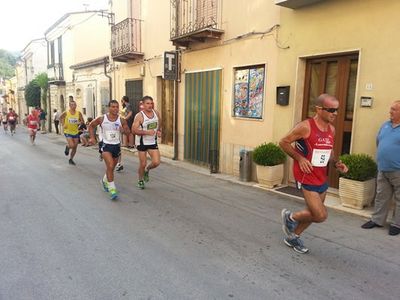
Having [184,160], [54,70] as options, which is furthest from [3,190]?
[54,70]

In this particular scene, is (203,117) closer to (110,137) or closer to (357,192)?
(110,137)

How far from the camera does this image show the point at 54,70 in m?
26.1

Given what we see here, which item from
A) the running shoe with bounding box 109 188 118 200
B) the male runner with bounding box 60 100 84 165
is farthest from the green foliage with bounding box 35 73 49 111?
the running shoe with bounding box 109 188 118 200

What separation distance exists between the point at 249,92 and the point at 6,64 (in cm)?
9042

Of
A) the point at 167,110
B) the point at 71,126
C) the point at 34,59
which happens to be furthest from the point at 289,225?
the point at 34,59

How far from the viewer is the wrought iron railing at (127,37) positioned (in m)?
13.4

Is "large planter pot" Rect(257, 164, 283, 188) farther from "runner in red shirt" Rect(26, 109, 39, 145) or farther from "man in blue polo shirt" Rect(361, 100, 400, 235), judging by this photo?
"runner in red shirt" Rect(26, 109, 39, 145)

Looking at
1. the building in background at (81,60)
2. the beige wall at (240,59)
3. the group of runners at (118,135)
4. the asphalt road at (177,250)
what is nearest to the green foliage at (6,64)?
the building in background at (81,60)

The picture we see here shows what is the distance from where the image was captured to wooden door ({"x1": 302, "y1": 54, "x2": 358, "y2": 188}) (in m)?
6.42

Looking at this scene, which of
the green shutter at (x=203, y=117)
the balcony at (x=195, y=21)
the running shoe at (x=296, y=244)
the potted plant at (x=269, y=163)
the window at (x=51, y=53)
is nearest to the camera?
the running shoe at (x=296, y=244)

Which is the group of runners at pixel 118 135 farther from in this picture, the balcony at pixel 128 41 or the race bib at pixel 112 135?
the balcony at pixel 128 41

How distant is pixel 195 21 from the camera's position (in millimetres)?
9891

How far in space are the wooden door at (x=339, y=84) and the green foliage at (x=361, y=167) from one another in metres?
0.88

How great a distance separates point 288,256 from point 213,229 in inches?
47.0
